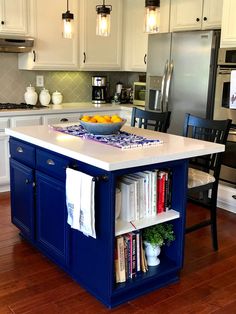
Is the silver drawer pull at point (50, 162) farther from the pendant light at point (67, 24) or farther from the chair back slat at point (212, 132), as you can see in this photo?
the pendant light at point (67, 24)

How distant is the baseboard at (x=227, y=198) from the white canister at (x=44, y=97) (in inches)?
92.6

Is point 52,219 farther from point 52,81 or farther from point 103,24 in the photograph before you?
point 52,81

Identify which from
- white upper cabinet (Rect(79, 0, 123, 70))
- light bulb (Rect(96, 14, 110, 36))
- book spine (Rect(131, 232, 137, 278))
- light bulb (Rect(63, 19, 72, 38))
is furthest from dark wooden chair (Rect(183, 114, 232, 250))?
white upper cabinet (Rect(79, 0, 123, 70))

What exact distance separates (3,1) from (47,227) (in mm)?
2679

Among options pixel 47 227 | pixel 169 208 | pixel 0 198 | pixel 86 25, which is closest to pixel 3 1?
pixel 86 25

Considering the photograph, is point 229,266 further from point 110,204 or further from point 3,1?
point 3,1

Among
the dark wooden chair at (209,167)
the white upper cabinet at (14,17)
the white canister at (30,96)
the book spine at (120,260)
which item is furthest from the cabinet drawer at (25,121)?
the book spine at (120,260)

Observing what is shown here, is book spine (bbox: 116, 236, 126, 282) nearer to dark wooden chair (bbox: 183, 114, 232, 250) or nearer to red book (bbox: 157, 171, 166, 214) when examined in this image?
red book (bbox: 157, 171, 166, 214)

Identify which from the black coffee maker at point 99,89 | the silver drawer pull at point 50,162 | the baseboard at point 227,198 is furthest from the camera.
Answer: the black coffee maker at point 99,89

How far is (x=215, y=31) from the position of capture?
12.8 ft

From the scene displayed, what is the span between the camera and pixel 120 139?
2691 mm

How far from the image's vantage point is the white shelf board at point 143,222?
2.33 m

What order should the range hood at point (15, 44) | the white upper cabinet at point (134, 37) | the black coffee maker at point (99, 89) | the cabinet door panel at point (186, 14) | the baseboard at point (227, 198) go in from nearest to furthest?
the baseboard at point (227, 198) < the cabinet door panel at point (186, 14) < the range hood at point (15, 44) < the white upper cabinet at point (134, 37) < the black coffee maker at point (99, 89)

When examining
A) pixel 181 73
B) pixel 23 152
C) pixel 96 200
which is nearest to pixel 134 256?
pixel 96 200
